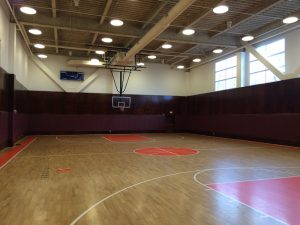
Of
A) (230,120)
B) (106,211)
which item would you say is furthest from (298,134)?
(106,211)

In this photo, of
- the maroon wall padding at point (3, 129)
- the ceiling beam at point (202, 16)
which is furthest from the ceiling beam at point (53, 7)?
the ceiling beam at point (202, 16)

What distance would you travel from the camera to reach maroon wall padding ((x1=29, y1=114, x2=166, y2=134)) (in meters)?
16.3

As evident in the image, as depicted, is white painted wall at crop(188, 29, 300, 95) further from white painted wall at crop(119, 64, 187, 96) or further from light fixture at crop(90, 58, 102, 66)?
light fixture at crop(90, 58, 102, 66)

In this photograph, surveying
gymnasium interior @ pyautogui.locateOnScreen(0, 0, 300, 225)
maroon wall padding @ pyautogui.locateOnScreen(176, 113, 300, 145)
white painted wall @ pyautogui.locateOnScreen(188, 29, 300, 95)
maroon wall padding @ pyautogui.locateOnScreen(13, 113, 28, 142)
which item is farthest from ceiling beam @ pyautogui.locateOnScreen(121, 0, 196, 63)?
maroon wall padding @ pyautogui.locateOnScreen(176, 113, 300, 145)

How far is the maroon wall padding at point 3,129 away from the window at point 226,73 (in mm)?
10847

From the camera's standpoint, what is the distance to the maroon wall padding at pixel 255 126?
35.9 feet

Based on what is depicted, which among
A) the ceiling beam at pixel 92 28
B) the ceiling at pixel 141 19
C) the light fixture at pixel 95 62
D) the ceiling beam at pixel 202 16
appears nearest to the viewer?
the ceiling beam at pixel 202 16

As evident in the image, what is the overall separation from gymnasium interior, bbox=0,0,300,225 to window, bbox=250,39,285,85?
0.19 ft

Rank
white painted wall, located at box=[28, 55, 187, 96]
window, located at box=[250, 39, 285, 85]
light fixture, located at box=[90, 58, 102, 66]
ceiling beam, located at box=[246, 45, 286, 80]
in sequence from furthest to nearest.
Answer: white painted wall, located at box=[28, 55, 187, 96] < light fixture, located at box=[90, 58, 102, 66] < window, located at box=[250, 39, 285, 85] < ceiling beam, located at box=[246, 45, 286, 80]

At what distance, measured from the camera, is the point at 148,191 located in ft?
14.7

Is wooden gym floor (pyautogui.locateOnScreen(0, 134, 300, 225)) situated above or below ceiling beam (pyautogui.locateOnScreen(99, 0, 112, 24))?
below

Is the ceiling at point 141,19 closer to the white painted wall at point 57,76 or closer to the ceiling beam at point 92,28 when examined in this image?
the ceiling beam at point 92,28

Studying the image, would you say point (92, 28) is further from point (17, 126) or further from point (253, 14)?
point (253, 14)

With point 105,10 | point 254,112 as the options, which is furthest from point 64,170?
point 254,112
